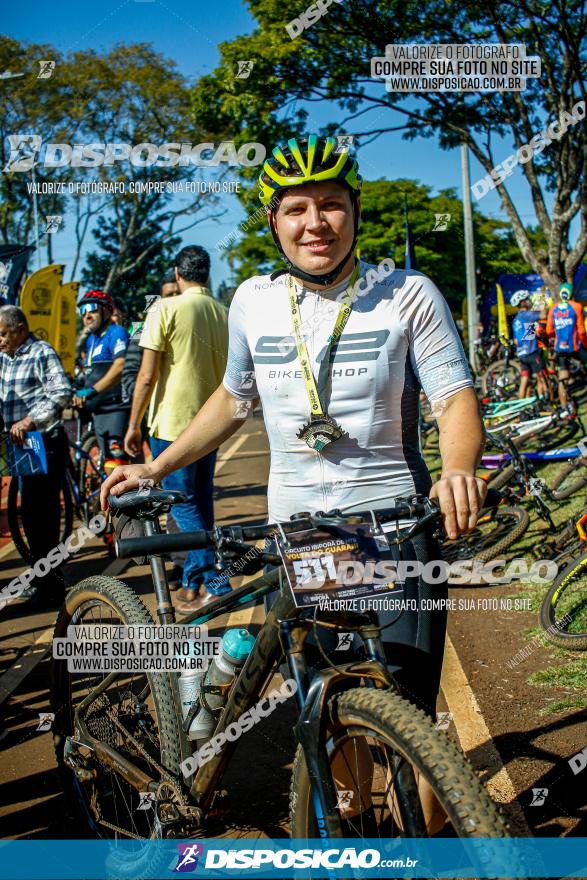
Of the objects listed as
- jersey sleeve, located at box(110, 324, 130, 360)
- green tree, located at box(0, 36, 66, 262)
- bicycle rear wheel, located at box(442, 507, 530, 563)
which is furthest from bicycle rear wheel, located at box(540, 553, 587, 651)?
green tree, located at box(0, 36, 66, 262)

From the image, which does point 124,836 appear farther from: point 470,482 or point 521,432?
point 521,432

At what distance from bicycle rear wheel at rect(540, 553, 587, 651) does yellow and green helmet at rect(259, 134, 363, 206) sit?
10.6ft

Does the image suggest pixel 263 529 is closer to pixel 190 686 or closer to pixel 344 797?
pixel 344 797

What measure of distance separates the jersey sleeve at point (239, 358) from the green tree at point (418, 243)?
36.6 meters

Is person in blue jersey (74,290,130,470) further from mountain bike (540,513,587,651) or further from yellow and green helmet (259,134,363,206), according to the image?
yellow and green helmet (259,134,363,206)

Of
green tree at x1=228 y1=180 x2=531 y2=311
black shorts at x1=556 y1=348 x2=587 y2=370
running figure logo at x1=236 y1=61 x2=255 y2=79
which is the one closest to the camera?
running figure logo at x1=236 y1=61 x2=255 y2=79

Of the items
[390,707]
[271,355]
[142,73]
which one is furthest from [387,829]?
[142,73]

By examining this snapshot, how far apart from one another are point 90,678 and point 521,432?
5.82 meters

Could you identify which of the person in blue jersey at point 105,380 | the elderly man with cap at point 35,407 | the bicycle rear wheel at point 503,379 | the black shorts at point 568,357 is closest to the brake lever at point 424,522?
the elderly man with cap at point 35,407

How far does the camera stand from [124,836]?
2.94 meters

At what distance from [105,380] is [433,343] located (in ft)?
19.8

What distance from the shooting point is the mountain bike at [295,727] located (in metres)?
1.85

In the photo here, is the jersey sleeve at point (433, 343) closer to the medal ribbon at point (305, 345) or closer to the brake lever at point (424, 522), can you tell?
the medal ribbon at point (305, 345)

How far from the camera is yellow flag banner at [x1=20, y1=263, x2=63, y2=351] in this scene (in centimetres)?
1327
